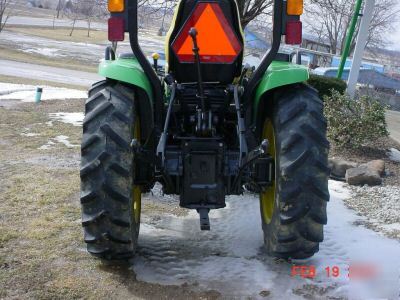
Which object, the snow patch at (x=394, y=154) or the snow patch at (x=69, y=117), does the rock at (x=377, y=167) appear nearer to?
the snow patch at (x=394, y=154)

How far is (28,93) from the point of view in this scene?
50.4 feet

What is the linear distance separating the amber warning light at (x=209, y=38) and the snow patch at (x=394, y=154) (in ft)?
18.9

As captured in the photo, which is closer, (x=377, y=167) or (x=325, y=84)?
(x=377, y=167)

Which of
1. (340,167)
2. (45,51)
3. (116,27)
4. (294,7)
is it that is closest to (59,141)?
(340,167)

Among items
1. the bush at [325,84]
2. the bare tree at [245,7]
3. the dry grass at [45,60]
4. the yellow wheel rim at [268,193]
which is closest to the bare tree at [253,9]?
the bare tree at [245,7]

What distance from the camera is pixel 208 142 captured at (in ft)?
13.3

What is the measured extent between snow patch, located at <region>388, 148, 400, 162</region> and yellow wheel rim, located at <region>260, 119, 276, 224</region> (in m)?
5.04

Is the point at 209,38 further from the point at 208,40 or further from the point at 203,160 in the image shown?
the point at 203,160

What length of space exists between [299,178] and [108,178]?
1.44 meters

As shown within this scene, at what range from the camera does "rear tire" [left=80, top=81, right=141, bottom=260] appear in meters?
3.80

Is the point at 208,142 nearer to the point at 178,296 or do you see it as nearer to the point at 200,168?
the point at 200,168

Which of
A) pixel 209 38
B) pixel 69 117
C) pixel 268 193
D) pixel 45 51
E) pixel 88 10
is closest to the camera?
pixel 209 38

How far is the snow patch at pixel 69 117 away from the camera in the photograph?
1090 centimetres

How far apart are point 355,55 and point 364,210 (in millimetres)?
6543
